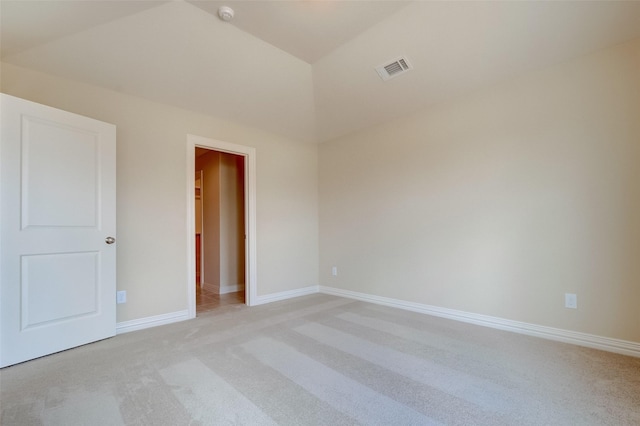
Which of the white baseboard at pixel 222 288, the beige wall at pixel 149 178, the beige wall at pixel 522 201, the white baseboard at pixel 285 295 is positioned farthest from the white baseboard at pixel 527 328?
the white baseboard at pixel 222 288

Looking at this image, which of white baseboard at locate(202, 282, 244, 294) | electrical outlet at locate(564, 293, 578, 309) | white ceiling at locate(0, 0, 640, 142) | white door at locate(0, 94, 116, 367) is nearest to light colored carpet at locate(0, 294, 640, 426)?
white door at locate(0, 94, 116, 367)

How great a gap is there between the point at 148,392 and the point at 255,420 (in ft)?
2.45

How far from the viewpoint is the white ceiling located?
2197mm

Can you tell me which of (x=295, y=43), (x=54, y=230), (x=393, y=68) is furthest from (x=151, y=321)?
(x=393, y=68)

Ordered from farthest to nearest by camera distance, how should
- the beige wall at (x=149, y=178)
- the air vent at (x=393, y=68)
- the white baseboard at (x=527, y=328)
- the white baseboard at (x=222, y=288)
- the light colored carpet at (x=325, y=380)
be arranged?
the white baseboard at (x=222, y=288)
the air vent at (x=393, y=68)
the beige wall at (x=149, y=178)
the white baseboard at (x=527, y=328)
the light colored carpet at (x=325, y=380)

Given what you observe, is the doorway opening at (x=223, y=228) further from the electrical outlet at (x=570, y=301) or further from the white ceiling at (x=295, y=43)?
the electrical outlet at (x=570, y=301)

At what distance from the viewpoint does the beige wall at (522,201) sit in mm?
2266

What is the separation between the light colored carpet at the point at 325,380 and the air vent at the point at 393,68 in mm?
2615

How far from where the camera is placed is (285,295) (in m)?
4.15

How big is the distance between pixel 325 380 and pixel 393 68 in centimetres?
291

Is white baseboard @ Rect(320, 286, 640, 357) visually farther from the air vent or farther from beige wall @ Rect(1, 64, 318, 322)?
the air vent

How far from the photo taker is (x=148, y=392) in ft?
5.69

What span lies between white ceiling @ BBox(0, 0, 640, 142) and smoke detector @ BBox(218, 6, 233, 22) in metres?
0.05

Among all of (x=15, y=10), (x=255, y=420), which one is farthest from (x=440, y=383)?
(x=15, y=10)
